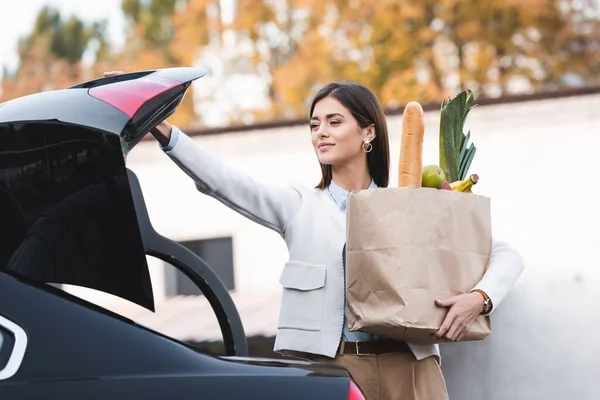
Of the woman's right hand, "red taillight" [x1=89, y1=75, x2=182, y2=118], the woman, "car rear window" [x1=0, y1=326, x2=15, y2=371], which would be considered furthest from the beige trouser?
"car rear window" [x1=0, y1=326, x2=15, y2=371]

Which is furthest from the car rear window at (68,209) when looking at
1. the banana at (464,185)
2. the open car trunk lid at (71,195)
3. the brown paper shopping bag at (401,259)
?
the banana at (464,185)

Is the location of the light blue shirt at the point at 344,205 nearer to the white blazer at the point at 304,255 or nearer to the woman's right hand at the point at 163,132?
the white blazer at the point at 304,255

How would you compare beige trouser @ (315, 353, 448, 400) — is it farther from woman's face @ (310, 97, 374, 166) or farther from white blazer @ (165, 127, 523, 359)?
woman's face @ (310, 97, 374, 166)

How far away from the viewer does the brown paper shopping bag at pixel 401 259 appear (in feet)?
7.96

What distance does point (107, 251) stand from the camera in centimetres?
201

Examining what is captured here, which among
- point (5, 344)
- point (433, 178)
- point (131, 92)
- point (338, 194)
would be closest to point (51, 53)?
point (338, 194)

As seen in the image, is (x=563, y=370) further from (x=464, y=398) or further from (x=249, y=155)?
(x=249, y=155)

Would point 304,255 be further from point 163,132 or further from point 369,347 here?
point 163,132

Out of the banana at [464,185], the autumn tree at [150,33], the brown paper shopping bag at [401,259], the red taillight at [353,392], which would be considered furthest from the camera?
the autumn tree at [150,33]

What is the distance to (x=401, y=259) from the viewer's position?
2.43 meters

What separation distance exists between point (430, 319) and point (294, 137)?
7.22 meters

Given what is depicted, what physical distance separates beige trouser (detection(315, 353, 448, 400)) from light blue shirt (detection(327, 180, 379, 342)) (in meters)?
0.05

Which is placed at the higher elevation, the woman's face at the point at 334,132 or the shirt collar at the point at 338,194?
the woman's face at the point at 334,132

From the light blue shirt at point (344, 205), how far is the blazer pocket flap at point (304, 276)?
0.11 m
